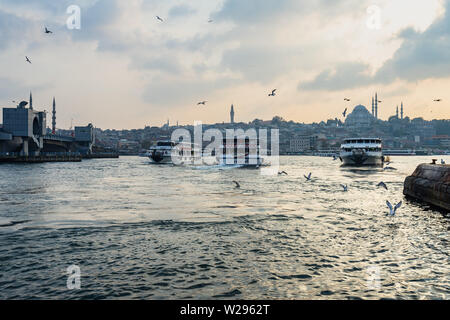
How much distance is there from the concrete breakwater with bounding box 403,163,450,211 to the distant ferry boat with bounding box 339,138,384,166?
119ft

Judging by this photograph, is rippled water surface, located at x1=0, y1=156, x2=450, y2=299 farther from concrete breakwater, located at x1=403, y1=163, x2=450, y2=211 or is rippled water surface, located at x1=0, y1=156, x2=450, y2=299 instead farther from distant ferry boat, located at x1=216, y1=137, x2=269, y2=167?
distant ferry boat, located at x1=216, y1=137, x2=269, y2=167

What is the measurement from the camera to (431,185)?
19.2 meters

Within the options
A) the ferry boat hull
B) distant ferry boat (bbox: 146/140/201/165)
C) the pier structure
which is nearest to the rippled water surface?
the ferry boat hull

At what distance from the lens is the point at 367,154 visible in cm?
5788

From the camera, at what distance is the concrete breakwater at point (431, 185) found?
17312 mm

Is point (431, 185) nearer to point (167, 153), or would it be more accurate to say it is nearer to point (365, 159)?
point (365, 159)

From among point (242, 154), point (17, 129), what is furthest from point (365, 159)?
point (17, 129)

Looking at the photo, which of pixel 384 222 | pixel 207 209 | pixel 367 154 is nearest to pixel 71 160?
pixel 367 154

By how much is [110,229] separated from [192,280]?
230 inches
